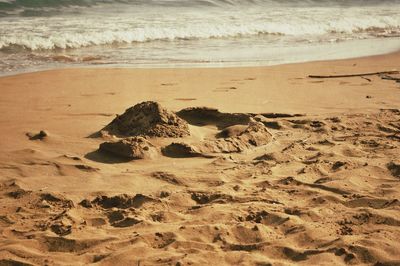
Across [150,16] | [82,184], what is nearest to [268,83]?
[82,184]

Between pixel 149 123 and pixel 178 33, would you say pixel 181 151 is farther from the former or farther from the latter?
pixel 178 33

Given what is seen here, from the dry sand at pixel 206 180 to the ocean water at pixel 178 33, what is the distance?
3.05 meters

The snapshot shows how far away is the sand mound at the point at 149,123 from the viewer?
474 cm

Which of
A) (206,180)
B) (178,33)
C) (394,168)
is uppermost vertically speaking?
(178,33)

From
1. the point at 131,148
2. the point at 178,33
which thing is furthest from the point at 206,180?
the point at 178,33

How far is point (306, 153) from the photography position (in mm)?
4422

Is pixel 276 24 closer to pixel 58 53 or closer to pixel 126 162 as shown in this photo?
pixel 58 53

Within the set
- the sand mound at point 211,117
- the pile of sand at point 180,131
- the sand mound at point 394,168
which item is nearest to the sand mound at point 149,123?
the pile of sand at point 180,131

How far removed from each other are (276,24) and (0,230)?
475 inches

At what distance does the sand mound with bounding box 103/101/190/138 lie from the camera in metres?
4.74

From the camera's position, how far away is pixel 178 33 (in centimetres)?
1256

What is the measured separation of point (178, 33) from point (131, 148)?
860cm

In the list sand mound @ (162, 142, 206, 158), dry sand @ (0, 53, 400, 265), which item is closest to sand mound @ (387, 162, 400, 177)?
dry sand @ (0, 53, 400, 265)

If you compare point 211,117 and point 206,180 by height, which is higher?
point 211,117
